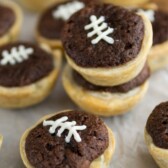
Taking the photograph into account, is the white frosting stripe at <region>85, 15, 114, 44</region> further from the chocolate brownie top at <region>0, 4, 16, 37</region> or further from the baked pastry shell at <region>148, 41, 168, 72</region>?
the chocolate brownie top at <region>0, 4, 16, 37</region>

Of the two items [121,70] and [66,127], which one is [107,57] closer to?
[121,70]

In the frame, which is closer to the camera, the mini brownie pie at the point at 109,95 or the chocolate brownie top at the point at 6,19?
the mini brownie pie at the point at 109,95

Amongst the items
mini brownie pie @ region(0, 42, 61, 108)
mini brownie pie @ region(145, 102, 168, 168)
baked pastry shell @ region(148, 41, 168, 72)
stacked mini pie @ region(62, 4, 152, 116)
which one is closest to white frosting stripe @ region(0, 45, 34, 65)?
mini brownie pie @ region(0, 42, 61, 108)

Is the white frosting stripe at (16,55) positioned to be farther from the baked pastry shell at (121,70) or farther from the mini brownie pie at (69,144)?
the mini brownie pie at (69,144)

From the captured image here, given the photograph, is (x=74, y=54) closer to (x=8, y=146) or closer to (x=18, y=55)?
(x=18, y=55)

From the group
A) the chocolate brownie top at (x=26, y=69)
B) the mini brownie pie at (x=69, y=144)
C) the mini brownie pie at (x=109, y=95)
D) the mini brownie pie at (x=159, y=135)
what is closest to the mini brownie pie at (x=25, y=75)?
the chocolate brownie top at (x=26, y=69)

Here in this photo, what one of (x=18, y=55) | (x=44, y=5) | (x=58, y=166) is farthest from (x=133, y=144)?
(x=44, y=5)
